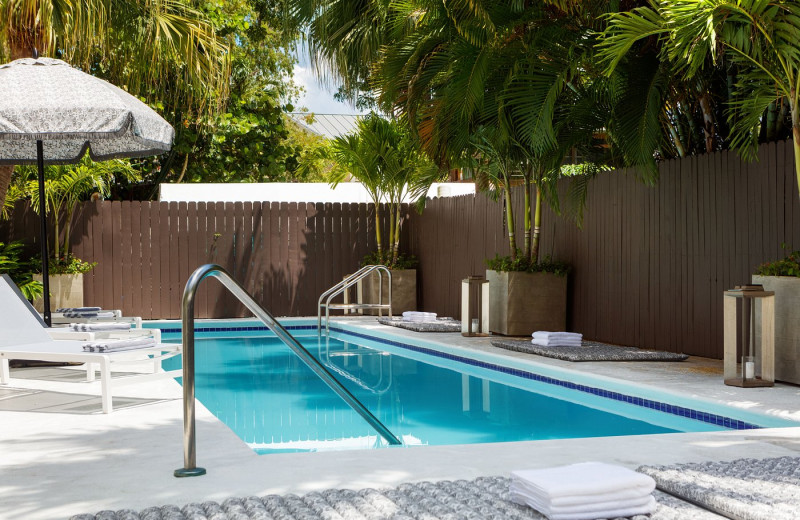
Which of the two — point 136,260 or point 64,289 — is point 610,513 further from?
point 136,260

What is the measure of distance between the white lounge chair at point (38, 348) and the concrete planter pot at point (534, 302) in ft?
13.0

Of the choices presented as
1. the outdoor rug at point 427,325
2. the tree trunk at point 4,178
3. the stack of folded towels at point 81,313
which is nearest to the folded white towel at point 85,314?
the stack of folded towels at point 81,313

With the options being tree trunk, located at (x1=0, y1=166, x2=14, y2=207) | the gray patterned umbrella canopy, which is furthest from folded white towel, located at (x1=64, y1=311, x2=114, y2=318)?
the gray patterned umbrella canopy

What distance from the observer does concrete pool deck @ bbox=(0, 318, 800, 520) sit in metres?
3.11

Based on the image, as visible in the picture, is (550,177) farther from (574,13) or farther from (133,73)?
(133,73)

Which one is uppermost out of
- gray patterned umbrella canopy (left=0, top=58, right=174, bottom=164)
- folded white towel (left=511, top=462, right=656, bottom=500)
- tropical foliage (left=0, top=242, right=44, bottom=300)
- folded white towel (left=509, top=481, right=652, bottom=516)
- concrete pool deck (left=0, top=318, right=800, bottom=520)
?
gray patterned umbrella canopy (left=0, top=58, right=174, bottom=164)

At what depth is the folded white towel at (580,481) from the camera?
8.66ft

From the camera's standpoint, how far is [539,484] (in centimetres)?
268

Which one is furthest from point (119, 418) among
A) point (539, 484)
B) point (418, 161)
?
point (418, 161)

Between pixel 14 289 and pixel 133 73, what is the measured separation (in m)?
3.78

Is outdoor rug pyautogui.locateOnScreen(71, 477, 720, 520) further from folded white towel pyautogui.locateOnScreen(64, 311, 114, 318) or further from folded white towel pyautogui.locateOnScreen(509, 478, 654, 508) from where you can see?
folded white towel pyautogui.locateOnScreen(64, 311, 114, 318)

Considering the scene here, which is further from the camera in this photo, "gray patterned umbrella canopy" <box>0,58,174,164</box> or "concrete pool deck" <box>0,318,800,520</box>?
"gray patterned umbrella canopy" <box>0,58,174,164</box>

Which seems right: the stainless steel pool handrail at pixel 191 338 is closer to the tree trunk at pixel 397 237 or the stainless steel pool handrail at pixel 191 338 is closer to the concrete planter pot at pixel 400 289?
the concrete planter pot at pixel 400 289

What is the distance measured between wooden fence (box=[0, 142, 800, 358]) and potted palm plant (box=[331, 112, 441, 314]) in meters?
0.36
